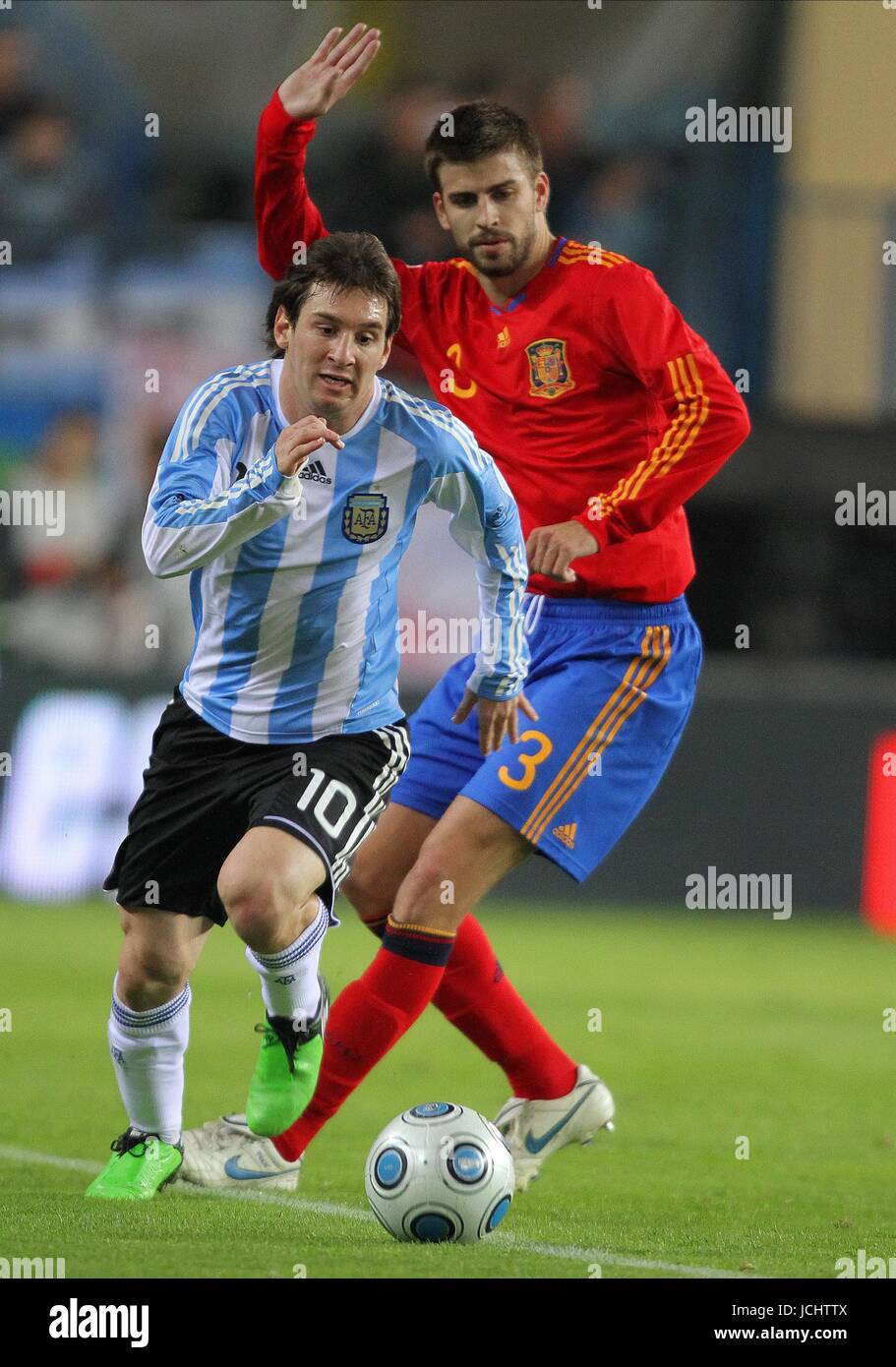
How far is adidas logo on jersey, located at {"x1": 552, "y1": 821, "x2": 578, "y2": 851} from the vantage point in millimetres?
5477

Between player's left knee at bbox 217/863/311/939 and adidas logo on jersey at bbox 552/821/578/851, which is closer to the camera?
player's left knee at bbox 217/863/311/939

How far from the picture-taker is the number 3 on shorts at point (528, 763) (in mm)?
5402

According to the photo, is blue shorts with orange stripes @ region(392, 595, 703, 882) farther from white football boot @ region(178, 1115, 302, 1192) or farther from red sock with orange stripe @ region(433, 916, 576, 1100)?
Answer: white football boot @ region(178, 1115, 302, 1192)

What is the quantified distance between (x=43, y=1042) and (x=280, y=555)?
11.5 ft

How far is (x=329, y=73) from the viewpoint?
555cm

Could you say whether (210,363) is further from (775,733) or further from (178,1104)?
(178,1104)

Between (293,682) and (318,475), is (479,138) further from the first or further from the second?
(293,682)

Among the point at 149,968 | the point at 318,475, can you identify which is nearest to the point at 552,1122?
the point at 149,968

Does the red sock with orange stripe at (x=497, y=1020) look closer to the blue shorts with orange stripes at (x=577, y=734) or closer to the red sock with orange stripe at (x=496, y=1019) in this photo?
the red sock with orange stripe at (x=496, y=1019)

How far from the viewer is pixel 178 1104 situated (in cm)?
526

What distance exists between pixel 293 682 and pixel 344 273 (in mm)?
993

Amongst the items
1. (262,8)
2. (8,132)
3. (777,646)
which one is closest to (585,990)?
(777,646)

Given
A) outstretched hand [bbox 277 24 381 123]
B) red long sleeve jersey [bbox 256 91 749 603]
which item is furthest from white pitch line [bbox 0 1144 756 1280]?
outstretched hand [bbox 277 24 381 123]

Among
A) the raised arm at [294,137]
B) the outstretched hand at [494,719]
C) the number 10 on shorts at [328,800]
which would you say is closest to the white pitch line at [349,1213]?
the number 10 on shorts at [328,800]
